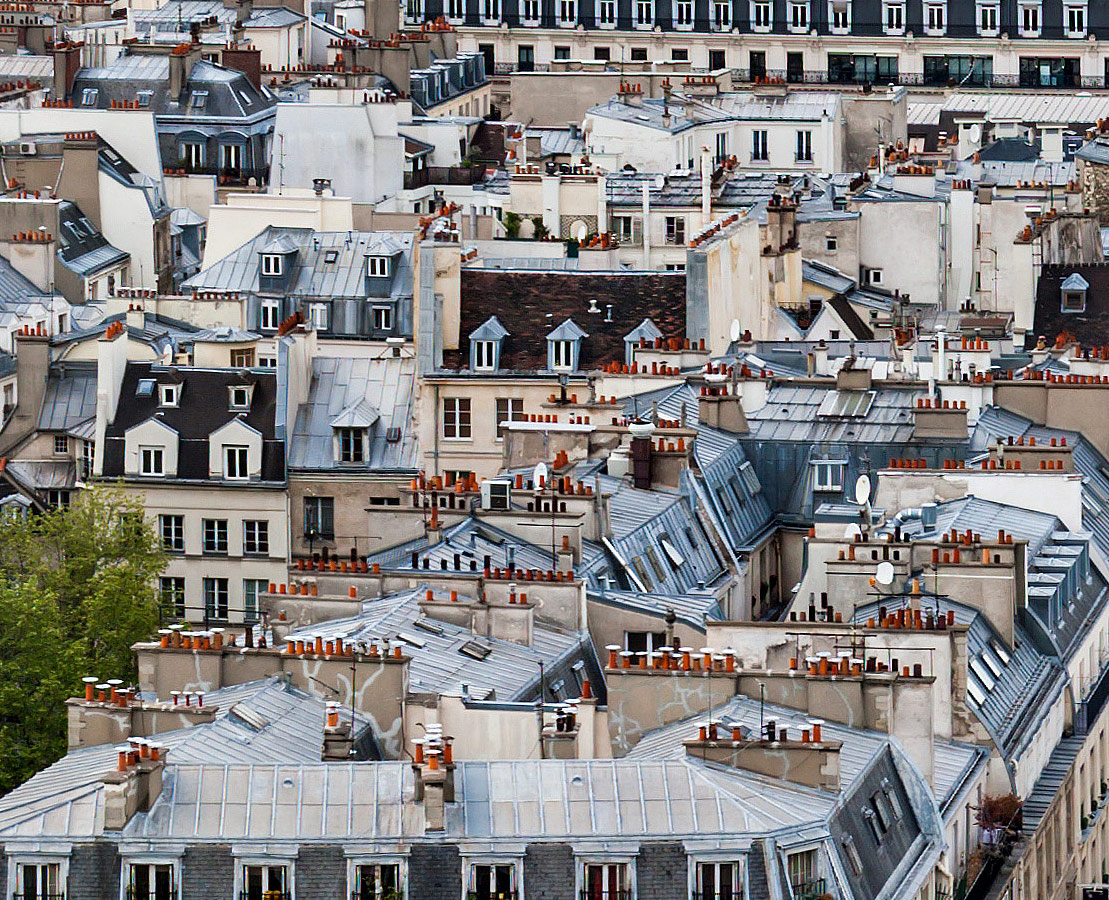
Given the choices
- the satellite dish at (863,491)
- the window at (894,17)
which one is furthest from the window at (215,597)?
the window at (894,17)

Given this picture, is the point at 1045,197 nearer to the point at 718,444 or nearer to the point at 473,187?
the point at 473,187

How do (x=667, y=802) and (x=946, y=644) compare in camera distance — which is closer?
(x=667, y=802)

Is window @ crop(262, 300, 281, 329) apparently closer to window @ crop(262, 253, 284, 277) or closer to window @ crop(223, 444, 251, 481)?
window @ crop(262, 253, 284, 277)

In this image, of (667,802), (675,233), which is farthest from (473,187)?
(667,802)

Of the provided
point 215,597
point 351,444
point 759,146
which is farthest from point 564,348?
point 759,146

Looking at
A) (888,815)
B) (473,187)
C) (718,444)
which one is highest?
(473,187)

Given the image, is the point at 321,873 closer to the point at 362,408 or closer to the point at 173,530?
the point at 173,530
